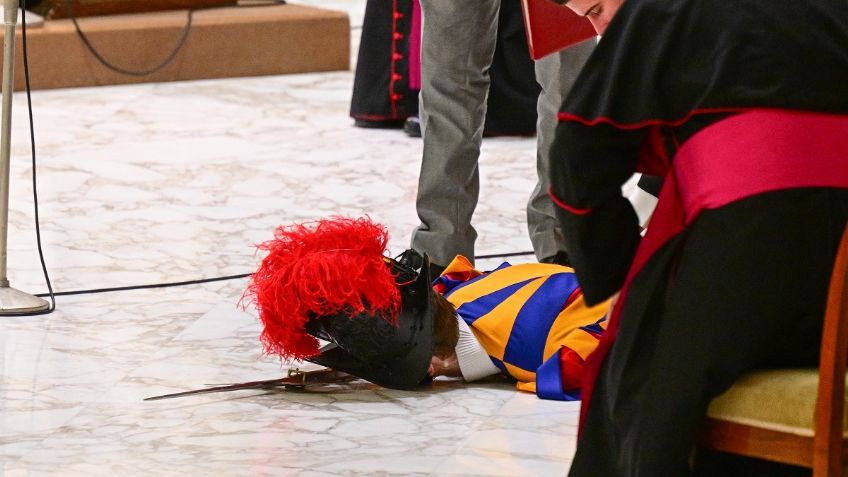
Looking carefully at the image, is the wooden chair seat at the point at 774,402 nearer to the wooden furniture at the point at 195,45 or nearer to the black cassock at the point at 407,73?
the black cassock at the point at 407,73

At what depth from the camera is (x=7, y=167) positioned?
2.96 metres

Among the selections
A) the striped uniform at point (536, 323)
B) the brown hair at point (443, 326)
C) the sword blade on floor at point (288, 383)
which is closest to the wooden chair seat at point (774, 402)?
the striped uniform at point (536, 323)

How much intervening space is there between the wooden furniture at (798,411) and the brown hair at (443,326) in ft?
3.39

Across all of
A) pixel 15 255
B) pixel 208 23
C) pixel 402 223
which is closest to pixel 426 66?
pixel 402 223

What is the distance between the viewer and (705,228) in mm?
1584

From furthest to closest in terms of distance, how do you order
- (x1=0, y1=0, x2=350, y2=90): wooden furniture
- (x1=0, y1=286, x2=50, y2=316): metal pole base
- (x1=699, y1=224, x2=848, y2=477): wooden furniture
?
(x1=0, y1=0, x2=350, y2=90): wooden furniture → (x1=0, y1=286, x2=50, y2=316): metal pole base → (x1=699, y1=224, x2=848, y2=477): wooden furniture

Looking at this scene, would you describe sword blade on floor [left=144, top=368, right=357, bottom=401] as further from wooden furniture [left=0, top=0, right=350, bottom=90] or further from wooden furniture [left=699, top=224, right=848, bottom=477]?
wooden furniture [left=0, top=0, right=350, bottom=90]

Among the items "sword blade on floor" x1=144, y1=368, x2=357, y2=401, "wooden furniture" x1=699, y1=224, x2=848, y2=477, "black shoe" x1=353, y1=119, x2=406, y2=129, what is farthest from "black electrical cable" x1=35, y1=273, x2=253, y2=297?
"wooden furniture" x1=699, y1=224, x2=848, y2=477

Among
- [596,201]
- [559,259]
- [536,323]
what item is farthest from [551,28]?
[596,201]

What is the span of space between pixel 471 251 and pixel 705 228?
164 centimetres

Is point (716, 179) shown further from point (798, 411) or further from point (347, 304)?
point (347, 304)

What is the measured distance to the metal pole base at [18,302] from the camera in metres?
3.06

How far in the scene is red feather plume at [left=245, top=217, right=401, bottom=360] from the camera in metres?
2.45

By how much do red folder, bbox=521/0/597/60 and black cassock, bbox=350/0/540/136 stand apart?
7.30 ft
